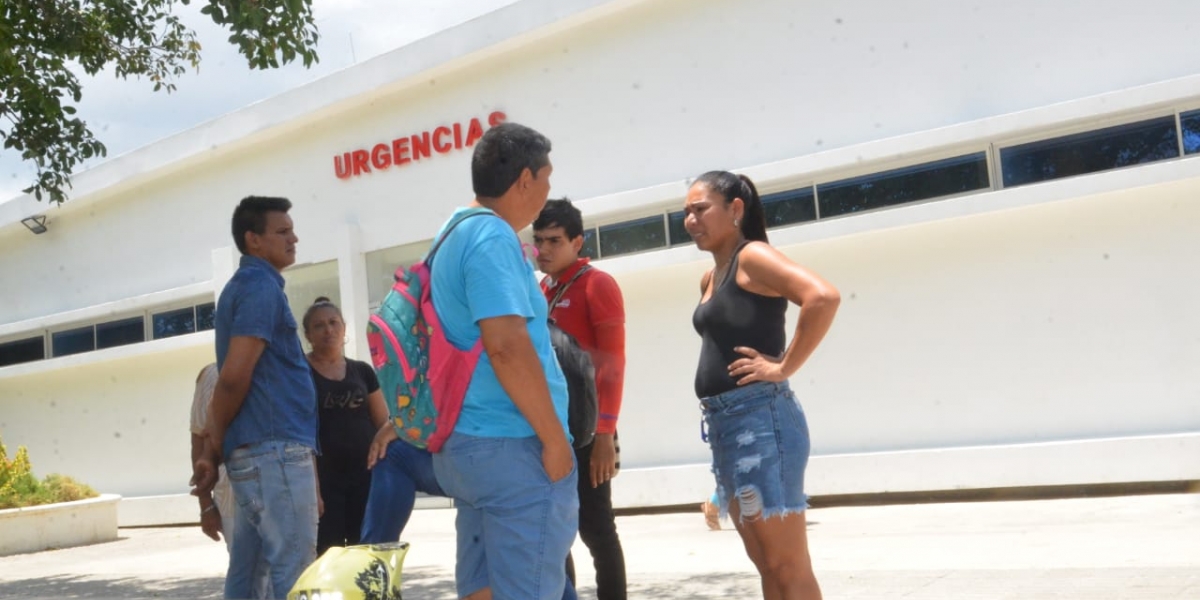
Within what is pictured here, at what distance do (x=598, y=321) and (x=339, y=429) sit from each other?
1425mm

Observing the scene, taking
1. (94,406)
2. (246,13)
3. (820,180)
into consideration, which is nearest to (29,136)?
(246,13)

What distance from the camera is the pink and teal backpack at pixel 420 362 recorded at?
3.14 metres

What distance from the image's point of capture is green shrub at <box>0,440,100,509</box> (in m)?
13.6

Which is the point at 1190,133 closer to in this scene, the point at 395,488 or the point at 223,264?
the point at 395,488

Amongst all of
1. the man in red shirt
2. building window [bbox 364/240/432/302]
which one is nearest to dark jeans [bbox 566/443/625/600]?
the man in red shirt

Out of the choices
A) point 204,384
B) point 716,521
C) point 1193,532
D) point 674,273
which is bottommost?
point 1193,532

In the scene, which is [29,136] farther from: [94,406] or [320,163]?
[94,406]

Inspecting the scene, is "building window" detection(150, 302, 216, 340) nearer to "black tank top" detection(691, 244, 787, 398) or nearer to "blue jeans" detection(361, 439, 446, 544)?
"blue jeans" detection(361, 439, 446, 544)

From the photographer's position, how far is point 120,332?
18766 millimetres

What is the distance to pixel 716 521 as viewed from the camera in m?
4.38

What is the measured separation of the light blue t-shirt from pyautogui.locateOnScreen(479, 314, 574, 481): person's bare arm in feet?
0.13

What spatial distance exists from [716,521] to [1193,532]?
14.8ft

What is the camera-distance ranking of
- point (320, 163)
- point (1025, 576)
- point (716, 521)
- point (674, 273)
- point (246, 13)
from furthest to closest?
point (320, 163), point (674, 273), point (246, 13), point (1025, 576), point (716, 521)

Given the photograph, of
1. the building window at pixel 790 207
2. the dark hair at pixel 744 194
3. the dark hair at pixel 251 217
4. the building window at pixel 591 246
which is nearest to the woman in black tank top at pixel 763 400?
the dark hair at pixel 744 194
